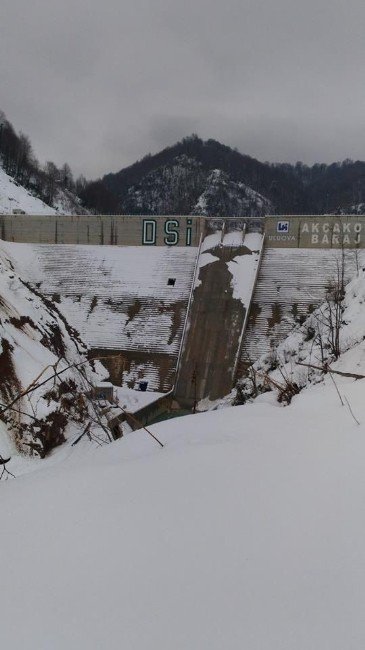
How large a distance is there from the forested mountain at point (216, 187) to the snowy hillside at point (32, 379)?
5572 centimetres

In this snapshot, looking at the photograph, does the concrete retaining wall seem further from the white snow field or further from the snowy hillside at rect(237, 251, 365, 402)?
the white snow field

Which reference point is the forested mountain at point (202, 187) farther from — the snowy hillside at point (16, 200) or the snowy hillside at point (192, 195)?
the snowy hillside at point (16, 200)

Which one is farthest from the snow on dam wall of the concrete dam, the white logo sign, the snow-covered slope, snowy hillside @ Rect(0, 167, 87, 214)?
the snow-covered slope

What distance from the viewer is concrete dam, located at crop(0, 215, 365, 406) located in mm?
19500

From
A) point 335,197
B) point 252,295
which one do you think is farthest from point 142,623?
point 335,197

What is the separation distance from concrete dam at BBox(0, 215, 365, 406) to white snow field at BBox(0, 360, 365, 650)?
16.0 m

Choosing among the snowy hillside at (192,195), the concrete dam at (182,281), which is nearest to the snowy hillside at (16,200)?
the concrete dam at (182,281)

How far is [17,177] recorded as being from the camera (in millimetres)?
51750

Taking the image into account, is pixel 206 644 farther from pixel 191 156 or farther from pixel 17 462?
pixel 191 156

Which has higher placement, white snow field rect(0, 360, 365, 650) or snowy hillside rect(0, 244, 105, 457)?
white snow field rect(0, 360, 365, 650)

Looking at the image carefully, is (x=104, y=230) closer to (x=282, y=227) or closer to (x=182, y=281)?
(x=182, y=281)

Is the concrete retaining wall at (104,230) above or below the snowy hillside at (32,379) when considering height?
above

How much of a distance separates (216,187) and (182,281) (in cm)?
7028

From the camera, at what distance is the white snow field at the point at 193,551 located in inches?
46.0
